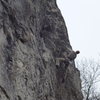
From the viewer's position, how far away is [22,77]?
32.7ft

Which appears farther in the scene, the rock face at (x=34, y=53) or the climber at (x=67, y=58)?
the climber at (x=67, y=58)

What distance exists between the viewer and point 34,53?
1125 cm

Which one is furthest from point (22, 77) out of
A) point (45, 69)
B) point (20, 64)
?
point (45, 69)

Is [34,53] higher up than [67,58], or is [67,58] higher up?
[34,53]

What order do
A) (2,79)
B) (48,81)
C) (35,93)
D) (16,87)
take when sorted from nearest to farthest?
(2,79) → (16,87) → (35,93) → (48,81)

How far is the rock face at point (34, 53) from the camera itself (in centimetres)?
934

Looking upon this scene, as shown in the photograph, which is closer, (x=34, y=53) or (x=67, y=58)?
(x=34, y=53)

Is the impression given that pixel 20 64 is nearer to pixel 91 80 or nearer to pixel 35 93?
pixel 35 93

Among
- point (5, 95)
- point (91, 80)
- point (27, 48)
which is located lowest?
point (91, 80)

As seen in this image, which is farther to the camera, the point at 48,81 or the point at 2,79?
the point at 48,81

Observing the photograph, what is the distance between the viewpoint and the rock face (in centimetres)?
934

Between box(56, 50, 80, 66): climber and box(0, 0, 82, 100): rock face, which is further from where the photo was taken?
box(56, 50, 80, 66): climber

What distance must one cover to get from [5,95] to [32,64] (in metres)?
2.44

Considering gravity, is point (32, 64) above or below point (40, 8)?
below
